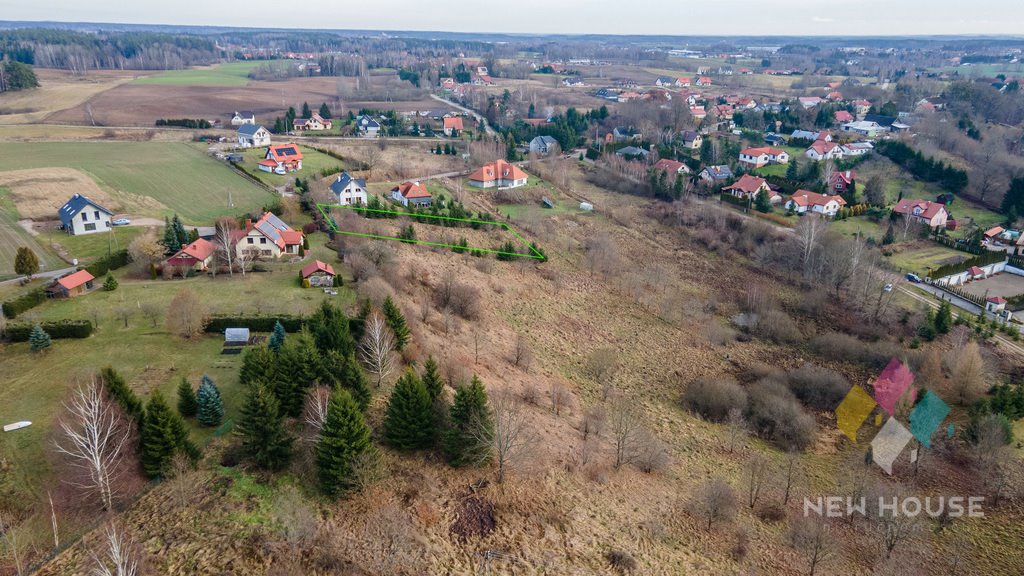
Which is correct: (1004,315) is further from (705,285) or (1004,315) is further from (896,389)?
(705,285)

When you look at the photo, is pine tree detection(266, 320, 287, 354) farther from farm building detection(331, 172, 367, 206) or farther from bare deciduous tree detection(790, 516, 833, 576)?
farm building detection(331, 172, 367, 206)

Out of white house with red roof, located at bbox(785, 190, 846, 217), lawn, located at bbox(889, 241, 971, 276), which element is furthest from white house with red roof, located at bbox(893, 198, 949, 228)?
white house with red roof, located at bbox(785, 190, 846, 217)

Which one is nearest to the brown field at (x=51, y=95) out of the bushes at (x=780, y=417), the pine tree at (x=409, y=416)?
the pine tree at (x=409, y=416)

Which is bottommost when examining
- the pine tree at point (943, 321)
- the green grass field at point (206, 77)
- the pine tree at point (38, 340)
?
the pine tree at point (943, 321)

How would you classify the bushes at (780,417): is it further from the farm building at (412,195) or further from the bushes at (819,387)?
the farm building at (412,195)

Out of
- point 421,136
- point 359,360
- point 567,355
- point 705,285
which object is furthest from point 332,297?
point 421,136

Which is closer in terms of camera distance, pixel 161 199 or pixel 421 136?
pixel 161 199

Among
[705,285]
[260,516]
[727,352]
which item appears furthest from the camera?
[705,285]
